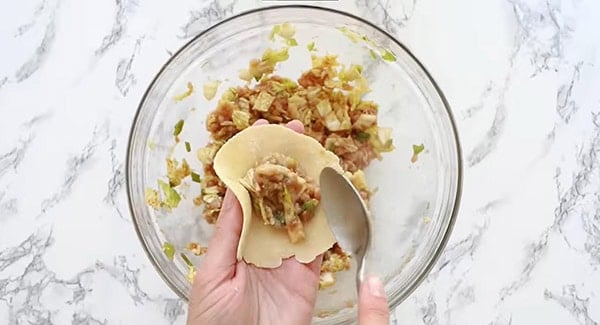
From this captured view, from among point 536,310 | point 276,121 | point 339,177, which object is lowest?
point 536,310

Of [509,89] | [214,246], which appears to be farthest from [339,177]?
[509,89]

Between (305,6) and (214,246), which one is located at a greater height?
(305,6)

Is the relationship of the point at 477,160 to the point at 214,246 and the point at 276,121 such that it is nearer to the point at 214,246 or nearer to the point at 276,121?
the point at 276,121

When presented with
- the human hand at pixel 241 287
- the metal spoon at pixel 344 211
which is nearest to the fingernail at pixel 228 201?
the human hand at pixel 241 287

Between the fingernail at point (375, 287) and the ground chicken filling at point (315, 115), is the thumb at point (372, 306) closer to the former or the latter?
the fingernail at point (375, 287)

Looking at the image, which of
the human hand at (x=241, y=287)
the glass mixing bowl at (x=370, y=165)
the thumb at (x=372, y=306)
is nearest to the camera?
the thumb at (x=372, y=306)

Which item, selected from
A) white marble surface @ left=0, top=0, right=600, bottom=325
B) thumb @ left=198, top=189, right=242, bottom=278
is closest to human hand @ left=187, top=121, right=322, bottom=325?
thumb @ left=198, top=189, right=242, bottom=278

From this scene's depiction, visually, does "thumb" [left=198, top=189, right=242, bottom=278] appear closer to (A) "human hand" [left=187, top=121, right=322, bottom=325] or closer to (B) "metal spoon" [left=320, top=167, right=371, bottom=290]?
(A) "human hand" [left=187, top=121, right=322, bottom=325]
